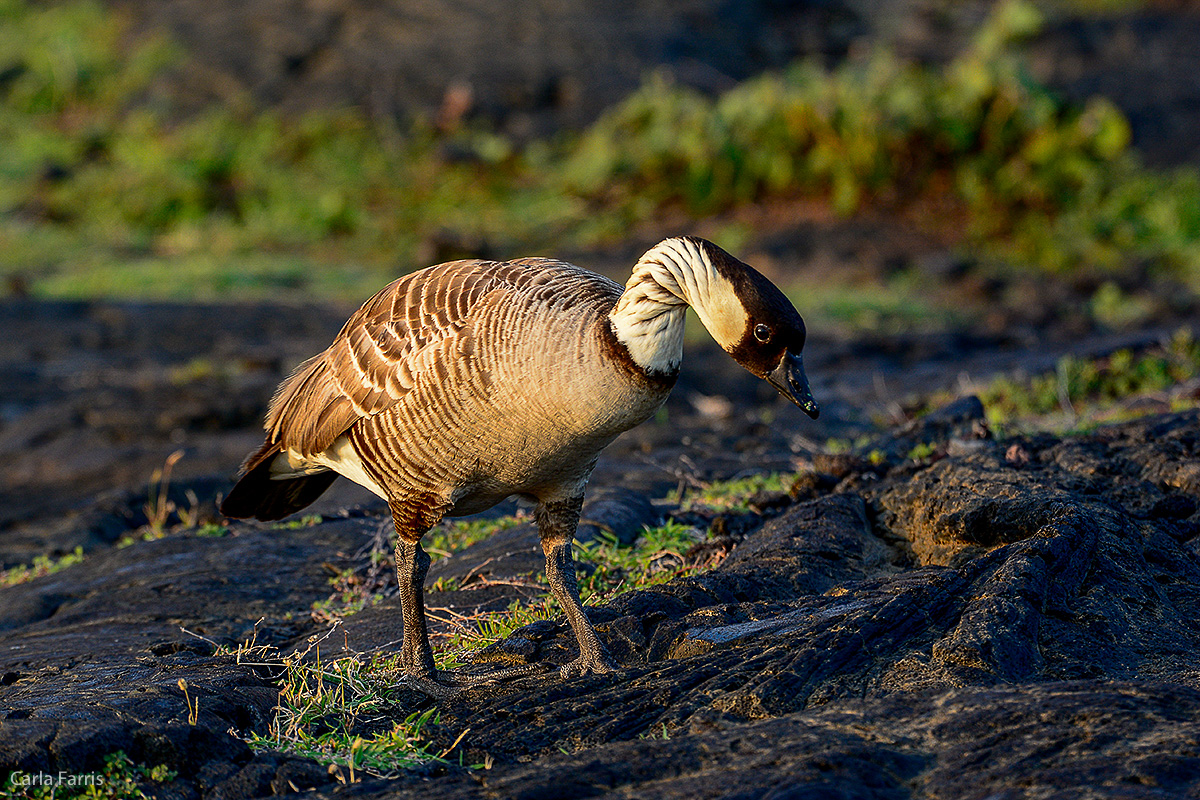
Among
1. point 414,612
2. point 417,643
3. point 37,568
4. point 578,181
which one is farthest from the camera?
point 578,181

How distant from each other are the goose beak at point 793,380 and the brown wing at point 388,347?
105 centimetres

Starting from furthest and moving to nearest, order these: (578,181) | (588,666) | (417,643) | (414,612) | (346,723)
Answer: (578,181)
(414,612)
(417,643)
(588,666)
(346,723)

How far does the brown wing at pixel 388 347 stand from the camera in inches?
171

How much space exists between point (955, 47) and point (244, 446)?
15256mm

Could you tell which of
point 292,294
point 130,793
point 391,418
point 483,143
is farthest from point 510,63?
point 130,793

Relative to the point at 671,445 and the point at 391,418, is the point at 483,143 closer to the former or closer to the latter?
the point at 671,445

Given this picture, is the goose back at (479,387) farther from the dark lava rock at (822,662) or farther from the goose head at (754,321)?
the dark lava rock at (822,662)

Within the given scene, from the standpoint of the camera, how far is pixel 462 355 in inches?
164

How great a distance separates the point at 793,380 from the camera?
3.90m

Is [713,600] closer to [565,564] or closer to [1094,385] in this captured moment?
[565,564]

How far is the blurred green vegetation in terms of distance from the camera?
46.1 ft

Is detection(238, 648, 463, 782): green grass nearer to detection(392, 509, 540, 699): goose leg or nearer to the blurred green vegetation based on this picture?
detection(392, 509, 540, 699): goose leg

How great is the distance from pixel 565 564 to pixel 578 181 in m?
11.9

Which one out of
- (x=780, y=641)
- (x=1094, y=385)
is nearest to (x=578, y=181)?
(x=1094, y=385)
